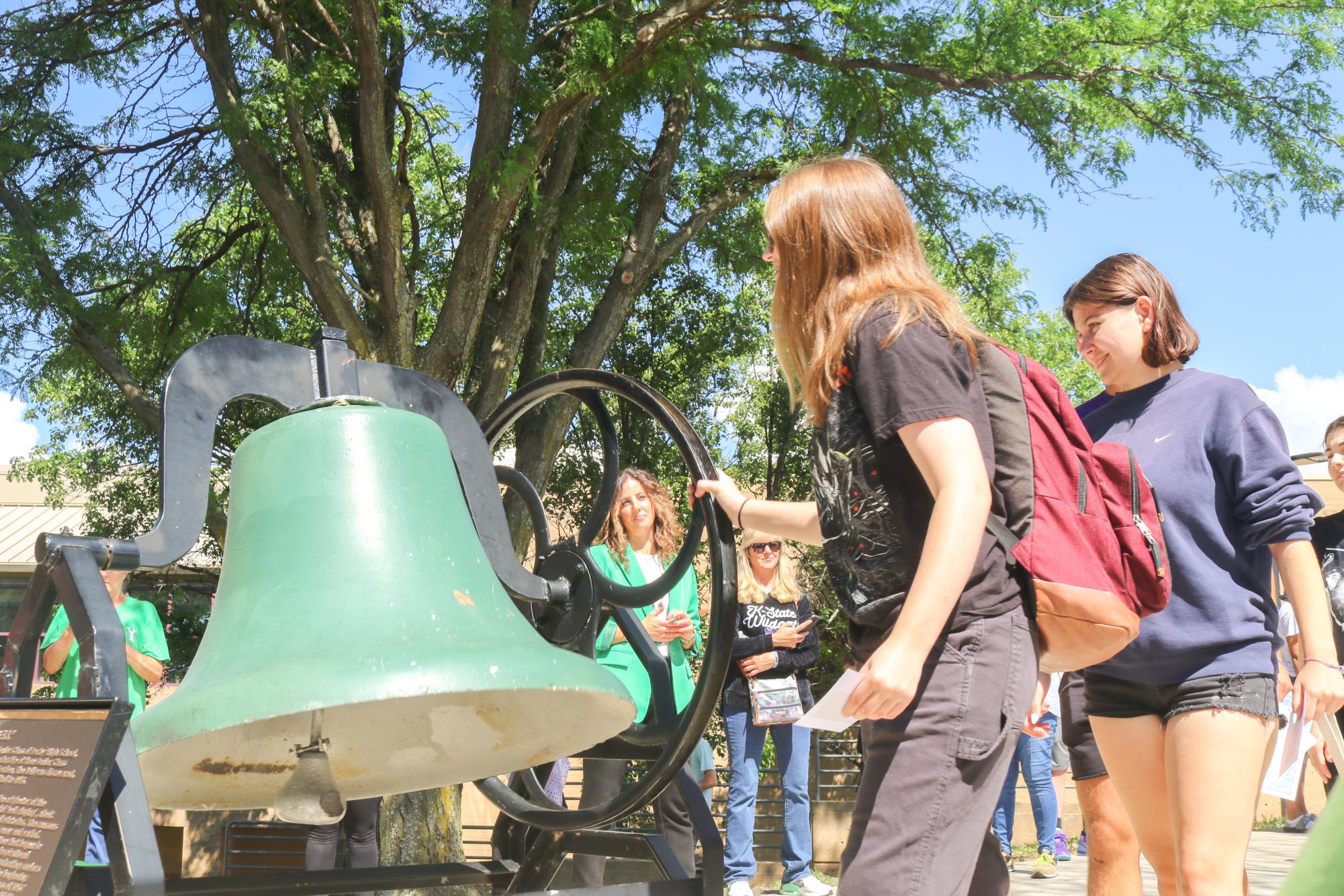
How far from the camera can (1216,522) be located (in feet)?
8.30

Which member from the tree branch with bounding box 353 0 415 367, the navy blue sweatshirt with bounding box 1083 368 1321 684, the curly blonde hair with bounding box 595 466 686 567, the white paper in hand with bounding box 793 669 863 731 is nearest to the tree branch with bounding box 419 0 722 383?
the tree branch with bounding box 353 0 415 367

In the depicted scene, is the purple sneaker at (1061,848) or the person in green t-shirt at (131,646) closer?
the person in green t-shirt at (131,646)

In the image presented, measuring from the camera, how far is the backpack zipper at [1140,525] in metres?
1.92

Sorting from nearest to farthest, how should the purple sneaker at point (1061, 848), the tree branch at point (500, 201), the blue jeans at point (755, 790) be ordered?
the blue jeans at point (755, 790)
the tree branch at point (500, 201)
the purple sneaker at point (1061, 848)

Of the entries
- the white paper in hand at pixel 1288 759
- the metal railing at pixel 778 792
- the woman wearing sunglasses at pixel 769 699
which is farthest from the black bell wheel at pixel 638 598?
the metal railing at pixel 778 792

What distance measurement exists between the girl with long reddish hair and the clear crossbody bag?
165 inches

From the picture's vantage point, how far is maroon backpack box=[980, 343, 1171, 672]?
5.70 feet

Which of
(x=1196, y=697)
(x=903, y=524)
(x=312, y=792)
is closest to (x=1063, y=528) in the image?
(x=903, y=524)

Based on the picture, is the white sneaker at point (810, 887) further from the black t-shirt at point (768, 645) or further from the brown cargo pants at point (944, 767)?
the brown cargo pants at point (944, 767)

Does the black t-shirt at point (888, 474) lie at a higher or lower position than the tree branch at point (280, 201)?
lower

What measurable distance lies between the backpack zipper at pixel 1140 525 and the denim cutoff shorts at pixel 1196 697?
0.55 meters

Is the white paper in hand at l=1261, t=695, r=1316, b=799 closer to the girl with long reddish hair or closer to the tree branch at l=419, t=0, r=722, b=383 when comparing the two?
the girl with long reddish hair

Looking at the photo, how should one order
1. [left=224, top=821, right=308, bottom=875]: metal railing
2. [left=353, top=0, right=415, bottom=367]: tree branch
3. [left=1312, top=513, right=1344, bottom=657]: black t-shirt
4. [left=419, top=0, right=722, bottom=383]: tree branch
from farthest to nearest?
[left=224, top=821, right=308, bottom=875]: metal railing → [left=353, top=0, right=415, bottom=367]: tree branch → [left=419, top=0, right=722, bottom=383]: tree branch → [left=1312, top=513, right=1344, bottom=657]: black t-shirt

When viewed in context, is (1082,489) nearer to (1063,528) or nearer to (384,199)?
(1063,528)
